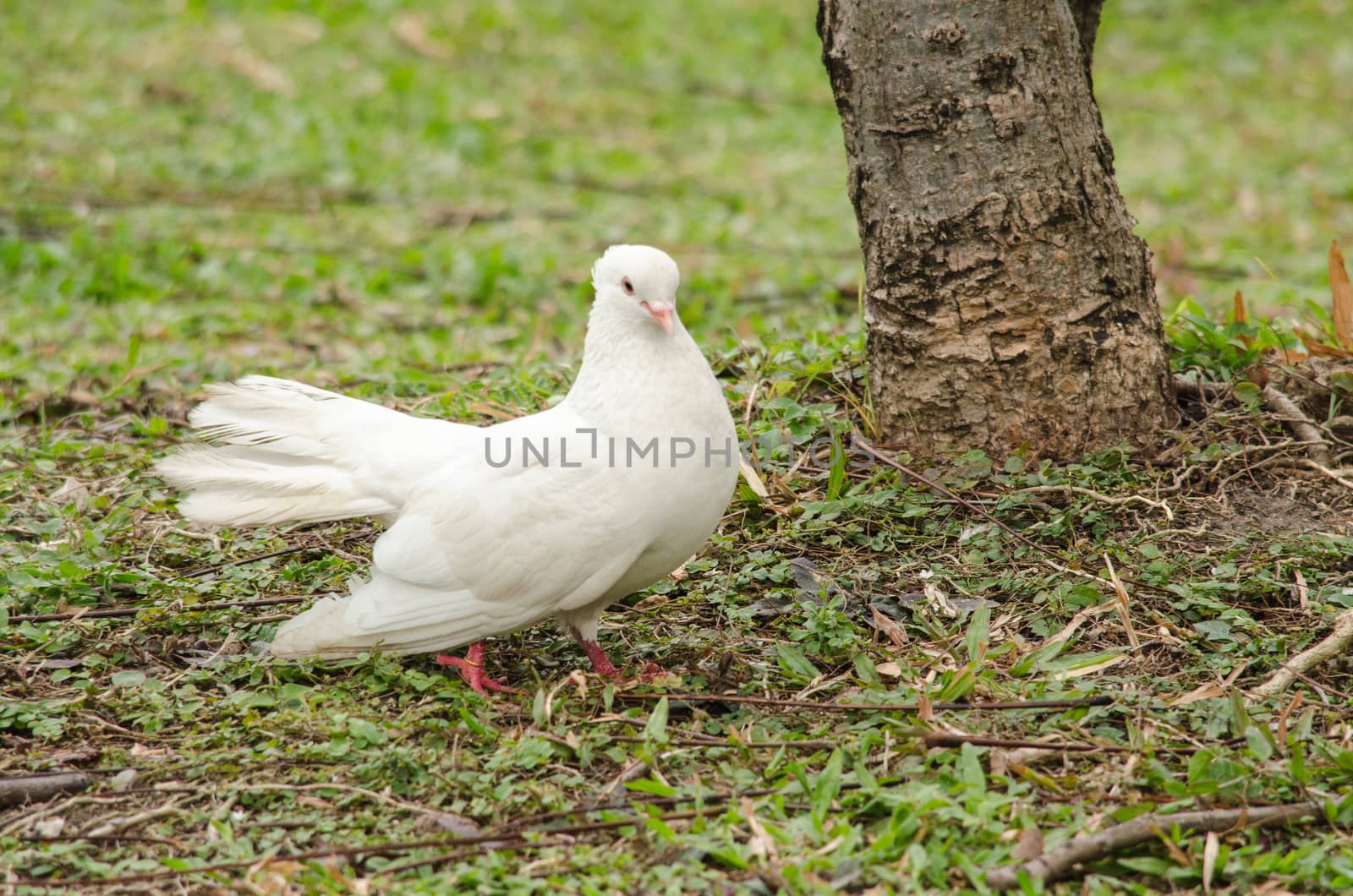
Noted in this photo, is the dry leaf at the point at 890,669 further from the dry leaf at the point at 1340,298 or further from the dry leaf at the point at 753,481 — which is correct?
the dry leaf at the point at 1340,298

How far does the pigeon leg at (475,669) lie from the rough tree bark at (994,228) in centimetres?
162

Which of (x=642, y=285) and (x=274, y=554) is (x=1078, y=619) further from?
(x=274, y=554)

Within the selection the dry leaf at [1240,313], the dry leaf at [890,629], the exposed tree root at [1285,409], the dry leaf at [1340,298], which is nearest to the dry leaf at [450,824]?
the dry leaf at [890,629]

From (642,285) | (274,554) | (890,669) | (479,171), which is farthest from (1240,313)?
(479,171)

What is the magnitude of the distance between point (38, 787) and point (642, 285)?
1.84 m

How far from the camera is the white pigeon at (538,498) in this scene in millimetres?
3303

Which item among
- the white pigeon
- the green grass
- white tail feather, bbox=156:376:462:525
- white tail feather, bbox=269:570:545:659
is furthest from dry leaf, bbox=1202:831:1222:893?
white tail feather, bbox=156:376:462:525

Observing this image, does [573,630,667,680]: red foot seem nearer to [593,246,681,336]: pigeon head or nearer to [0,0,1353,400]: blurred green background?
[593,246,681,336]: pigeon head

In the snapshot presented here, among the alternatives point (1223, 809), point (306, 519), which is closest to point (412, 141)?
point (306, 519)

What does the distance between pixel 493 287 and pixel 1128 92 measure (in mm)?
6224

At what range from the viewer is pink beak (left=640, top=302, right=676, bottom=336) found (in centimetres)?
336

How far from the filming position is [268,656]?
358 cm

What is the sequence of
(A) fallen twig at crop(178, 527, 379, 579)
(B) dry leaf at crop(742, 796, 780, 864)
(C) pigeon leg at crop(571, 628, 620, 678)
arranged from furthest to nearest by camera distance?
(A) fallen twig at crop(178, 527, 379, 579), (C) pigeon leg at crop(571, 628, 620, 678), (B) dry leaf at crop(742, 796, 780, 864)

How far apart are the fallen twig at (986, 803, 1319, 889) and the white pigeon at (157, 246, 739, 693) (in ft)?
3.72
